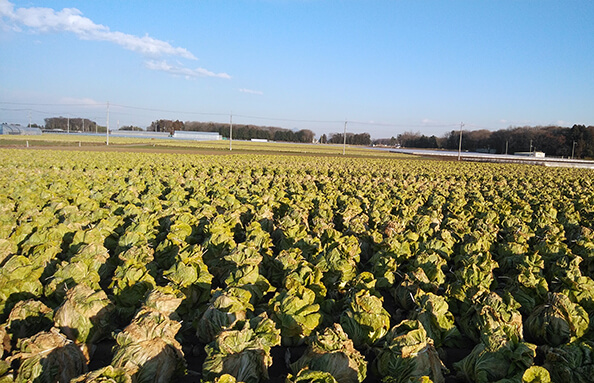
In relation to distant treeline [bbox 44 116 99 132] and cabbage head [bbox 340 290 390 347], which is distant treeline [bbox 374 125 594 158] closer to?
cabbage head [bbox 340 290 390 347]

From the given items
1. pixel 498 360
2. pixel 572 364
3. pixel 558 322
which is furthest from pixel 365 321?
pixel 558 322

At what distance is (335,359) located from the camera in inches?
166

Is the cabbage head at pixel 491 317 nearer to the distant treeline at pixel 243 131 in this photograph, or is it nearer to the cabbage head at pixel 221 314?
the cabbage head at pixel 221 314

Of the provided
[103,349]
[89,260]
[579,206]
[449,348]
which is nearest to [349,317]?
[449,348]

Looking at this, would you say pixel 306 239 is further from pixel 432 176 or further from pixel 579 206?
pixel 432 176

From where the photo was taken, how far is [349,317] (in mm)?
5430

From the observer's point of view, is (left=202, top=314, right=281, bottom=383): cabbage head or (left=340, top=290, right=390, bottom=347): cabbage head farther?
(left=340, top=290, right=390, bottom=347): cabbage head

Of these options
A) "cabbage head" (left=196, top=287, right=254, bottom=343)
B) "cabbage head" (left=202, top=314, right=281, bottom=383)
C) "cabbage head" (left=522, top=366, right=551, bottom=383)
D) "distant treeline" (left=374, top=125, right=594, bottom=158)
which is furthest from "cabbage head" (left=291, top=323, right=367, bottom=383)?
"distant treeline" (left=374, top=125, right=594, bottom=158)

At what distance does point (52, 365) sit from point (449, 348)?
5471 mm

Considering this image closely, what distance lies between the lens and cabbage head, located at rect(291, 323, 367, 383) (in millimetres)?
4176

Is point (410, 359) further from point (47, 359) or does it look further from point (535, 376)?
point (47, 359)

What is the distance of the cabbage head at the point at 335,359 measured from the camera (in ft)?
13.7

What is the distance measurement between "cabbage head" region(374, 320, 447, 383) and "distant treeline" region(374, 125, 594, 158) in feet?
354

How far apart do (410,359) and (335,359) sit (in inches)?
33.9
